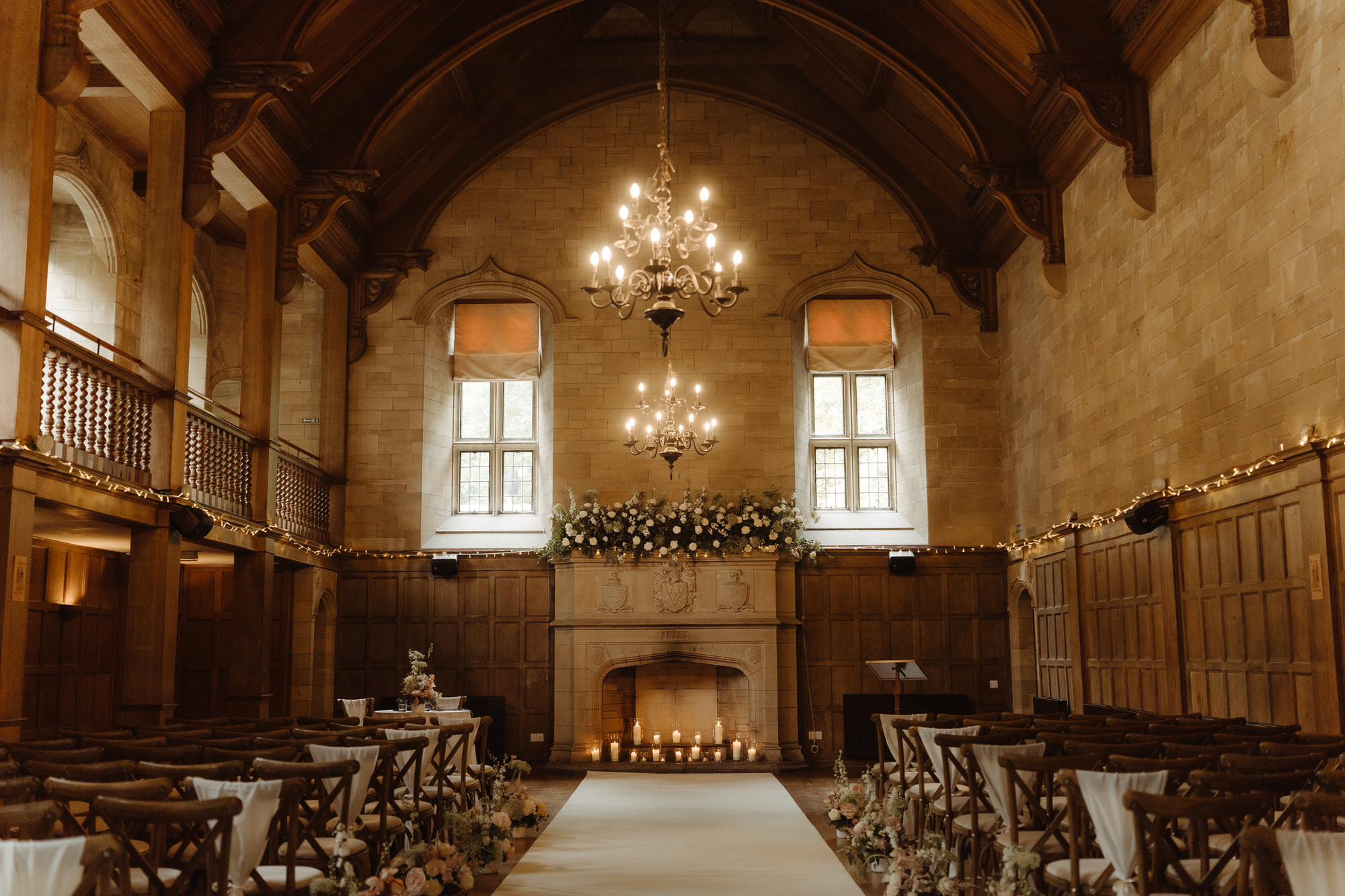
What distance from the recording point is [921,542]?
1606 centimetres

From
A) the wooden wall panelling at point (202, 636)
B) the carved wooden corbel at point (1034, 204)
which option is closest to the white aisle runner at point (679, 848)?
the wooden wall panelling at point (202, 636)

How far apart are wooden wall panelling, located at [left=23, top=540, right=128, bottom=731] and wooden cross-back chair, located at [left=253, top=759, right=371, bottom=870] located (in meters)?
6.98

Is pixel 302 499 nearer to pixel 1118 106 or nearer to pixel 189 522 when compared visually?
pixel 189 522

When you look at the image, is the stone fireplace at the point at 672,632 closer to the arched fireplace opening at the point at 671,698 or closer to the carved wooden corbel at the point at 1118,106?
the arched fireplace opening at the point at 671,698

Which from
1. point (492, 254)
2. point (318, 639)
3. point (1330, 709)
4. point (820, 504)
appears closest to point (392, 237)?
point (492, 254)

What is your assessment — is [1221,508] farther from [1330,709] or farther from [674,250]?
[674,250]

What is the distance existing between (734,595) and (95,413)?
27.0 feet

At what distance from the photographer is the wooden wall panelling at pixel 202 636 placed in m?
14.9

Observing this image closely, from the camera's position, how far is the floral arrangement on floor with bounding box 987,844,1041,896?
5.41 m

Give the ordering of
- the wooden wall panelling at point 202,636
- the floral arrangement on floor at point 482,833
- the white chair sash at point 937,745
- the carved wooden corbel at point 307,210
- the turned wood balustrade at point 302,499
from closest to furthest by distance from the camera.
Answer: the white chair sash at point 937,745 < the floral arrangement on floor at point 482,833 < the carved wooden corbel at point 307,210 < the turned wood balustrade at point 302,499 < the wooden wall panelling at point 202,636

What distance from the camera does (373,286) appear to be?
16.7m

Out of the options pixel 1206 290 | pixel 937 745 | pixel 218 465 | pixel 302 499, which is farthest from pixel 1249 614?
pixel 302 499

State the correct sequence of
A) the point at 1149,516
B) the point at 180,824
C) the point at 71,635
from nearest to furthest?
the point at 180,824 < the point at 1149,516 < the point at 71,635

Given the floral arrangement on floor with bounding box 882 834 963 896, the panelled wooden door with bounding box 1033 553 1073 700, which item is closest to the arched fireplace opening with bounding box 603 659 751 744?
the panelled wooden door with bounding box 1033 553 1073 700
